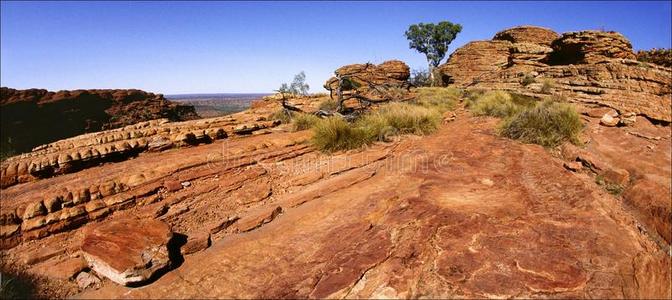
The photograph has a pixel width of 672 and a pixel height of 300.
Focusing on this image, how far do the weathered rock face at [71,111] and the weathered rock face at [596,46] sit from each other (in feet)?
67.5

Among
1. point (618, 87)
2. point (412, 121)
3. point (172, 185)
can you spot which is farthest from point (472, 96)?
point (172, 185)

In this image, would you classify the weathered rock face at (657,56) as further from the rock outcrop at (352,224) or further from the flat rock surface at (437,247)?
the flat rock surface at (437,247)

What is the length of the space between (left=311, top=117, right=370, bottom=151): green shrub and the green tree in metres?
35.3

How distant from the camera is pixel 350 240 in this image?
3605 mm

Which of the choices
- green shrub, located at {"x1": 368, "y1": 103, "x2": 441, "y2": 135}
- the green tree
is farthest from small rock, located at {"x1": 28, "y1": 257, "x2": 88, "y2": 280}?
the green tree

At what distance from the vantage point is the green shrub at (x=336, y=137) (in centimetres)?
662

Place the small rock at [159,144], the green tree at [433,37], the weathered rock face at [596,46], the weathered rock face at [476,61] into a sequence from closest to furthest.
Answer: the small rock at [159,144]
the weathered rock face at [596,46]
the weathered rock face at [476,61]
the green tree at [433,37]

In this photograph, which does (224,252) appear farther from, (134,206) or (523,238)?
(523,238)

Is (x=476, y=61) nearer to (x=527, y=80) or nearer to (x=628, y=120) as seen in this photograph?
(x=527, y=80)

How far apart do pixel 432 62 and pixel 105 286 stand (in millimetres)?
41945

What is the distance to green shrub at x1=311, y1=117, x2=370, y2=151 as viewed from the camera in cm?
662

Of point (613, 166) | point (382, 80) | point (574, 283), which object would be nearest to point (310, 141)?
point (574, 283)

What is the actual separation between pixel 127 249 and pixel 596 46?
655 inches

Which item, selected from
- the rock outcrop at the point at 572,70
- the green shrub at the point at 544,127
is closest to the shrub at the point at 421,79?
the rock outcrop at the point at 572,70
